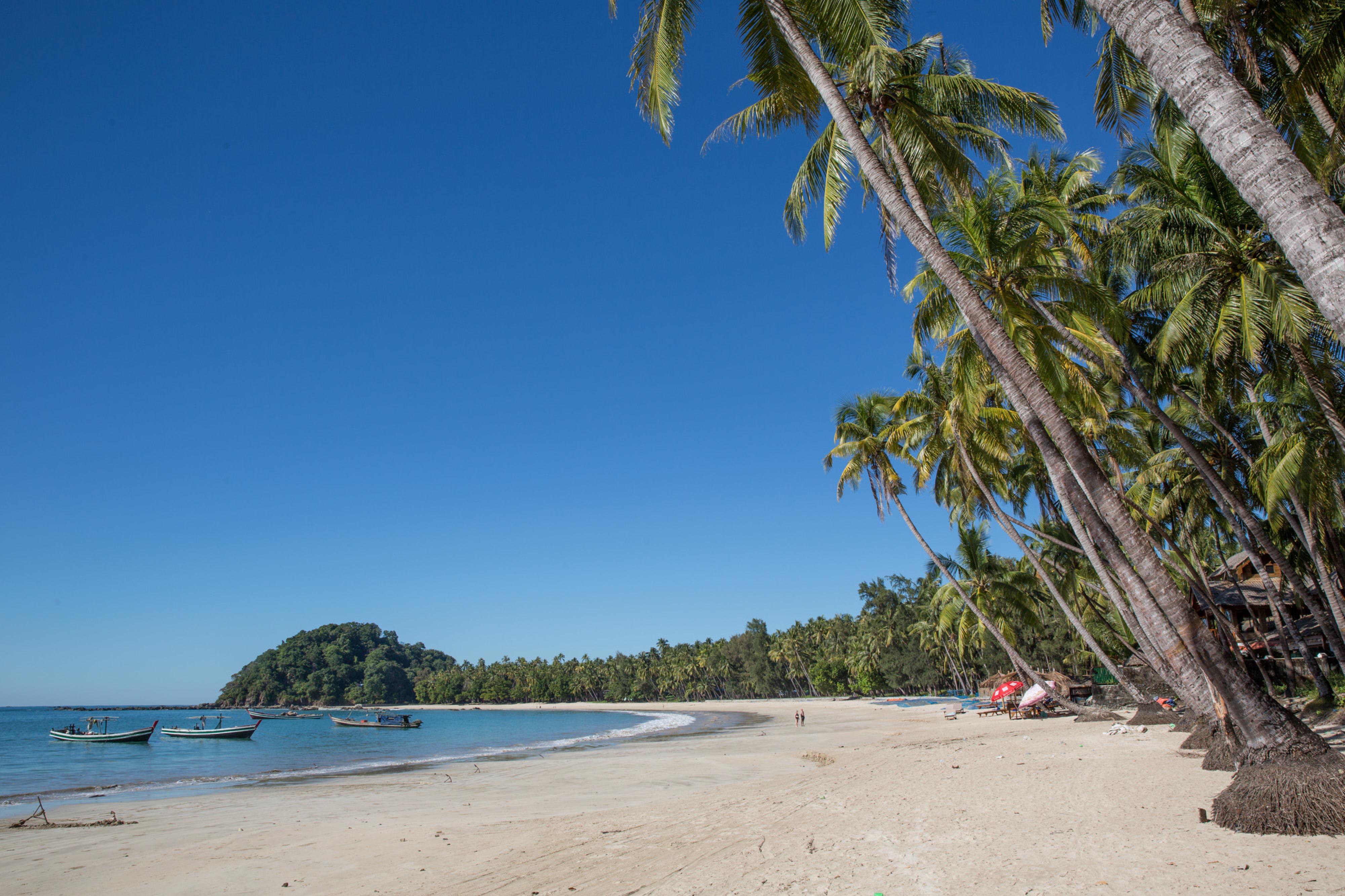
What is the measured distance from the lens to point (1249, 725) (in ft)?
21.0

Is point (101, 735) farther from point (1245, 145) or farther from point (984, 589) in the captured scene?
point (1245, 145)

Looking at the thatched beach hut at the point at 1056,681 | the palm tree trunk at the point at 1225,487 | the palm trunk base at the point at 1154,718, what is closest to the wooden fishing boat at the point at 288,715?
the thatched beach hut at the point at 1056,681

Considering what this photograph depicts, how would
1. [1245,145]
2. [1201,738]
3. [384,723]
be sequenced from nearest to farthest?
1. [1245,145]
2. [1201,738]
3. [384,723]

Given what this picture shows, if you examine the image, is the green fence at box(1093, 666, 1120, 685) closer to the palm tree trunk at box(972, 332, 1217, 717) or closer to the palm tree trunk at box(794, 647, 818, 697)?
the palm tree trunk at box(972, 332, 1217, 717)

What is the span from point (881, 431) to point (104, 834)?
2202 centimetres

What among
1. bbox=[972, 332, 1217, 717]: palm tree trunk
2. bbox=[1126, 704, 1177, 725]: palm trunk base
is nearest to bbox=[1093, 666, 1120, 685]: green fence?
bbox=[1126, 704, 1177, 725]: palm trunk base

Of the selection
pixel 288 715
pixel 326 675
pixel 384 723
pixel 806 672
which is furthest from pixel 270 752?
pixel 326 675

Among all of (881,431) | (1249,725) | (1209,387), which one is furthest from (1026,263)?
(881,431)

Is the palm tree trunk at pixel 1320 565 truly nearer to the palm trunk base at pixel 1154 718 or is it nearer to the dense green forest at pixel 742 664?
the palm trunk base at pixel 1154 718

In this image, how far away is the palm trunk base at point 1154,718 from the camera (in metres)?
16.5

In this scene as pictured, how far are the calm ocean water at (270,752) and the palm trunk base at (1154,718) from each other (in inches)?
927

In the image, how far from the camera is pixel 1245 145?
417cm

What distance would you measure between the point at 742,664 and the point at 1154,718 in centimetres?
7601

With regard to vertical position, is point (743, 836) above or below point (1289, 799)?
below
